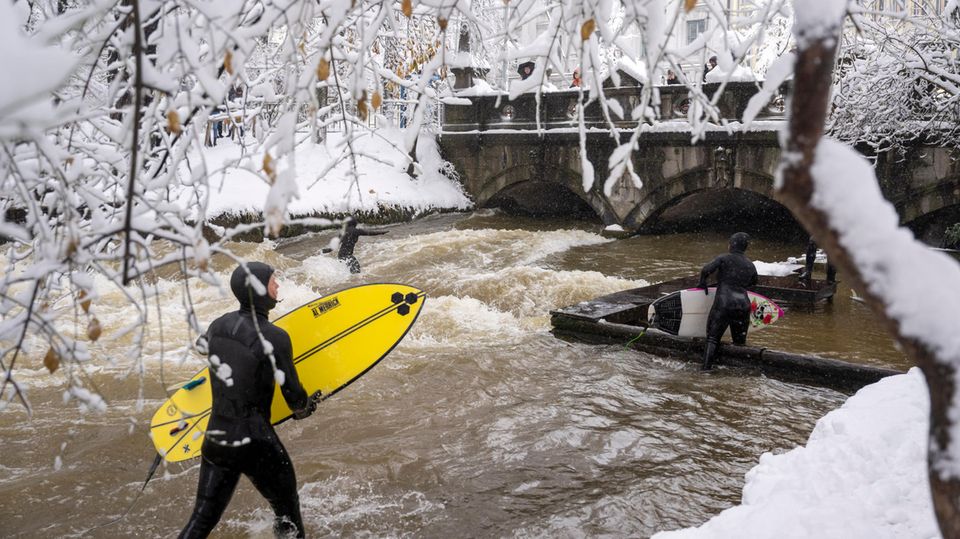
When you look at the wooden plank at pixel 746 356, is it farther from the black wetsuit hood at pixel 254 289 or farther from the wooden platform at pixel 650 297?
the black wetsuit hood at pixel 254 289

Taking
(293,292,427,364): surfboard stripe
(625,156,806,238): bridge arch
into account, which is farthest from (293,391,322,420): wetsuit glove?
(625,156,806,238): bridge arch

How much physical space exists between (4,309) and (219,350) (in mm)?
1639

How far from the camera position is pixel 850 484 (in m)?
4.53

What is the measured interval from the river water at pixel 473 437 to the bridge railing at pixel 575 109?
22.6ft

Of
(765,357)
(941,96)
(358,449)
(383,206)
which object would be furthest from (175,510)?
(383,206)

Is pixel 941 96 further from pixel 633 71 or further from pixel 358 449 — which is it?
pixel 358 449

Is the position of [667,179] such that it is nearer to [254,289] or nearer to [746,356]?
[746,356]

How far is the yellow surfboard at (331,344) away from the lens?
5.83m

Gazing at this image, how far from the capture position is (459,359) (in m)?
10.2

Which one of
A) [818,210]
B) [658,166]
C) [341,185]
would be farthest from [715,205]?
[818,210]

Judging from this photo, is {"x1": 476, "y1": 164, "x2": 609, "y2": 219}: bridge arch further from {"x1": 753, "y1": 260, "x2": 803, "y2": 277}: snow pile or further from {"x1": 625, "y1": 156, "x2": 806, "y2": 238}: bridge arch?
{"x1": 753, "y1": 260, "x2": 803, "y2": 277}: snow pile

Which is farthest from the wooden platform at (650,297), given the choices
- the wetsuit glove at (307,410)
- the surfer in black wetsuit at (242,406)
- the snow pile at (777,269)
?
the surfer in black wetsuit at (242,406)

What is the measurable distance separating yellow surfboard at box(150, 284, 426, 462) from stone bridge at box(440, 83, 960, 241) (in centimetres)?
921

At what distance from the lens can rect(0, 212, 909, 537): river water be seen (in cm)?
609
